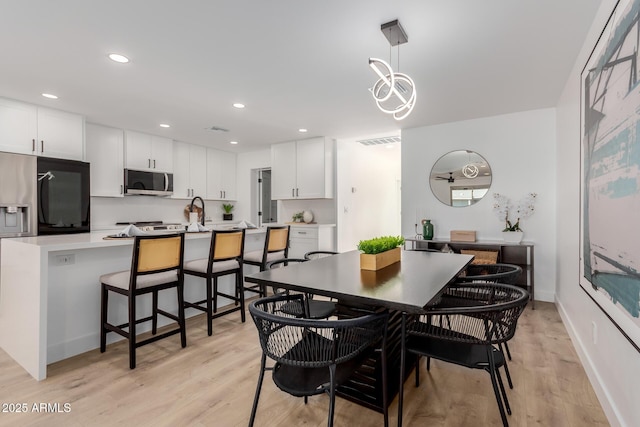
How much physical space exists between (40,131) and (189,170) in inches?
91.5

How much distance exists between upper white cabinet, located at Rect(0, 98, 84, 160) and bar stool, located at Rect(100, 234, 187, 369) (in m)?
2.47

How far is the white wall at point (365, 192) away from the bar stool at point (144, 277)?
11.5 feet

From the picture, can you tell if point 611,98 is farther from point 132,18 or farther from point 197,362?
point 197,362

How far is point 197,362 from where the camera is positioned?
7.93 ft

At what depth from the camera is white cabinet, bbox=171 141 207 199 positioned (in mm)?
5781

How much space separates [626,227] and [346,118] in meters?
3.45

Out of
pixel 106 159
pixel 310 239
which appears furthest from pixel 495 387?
pixel 106 159

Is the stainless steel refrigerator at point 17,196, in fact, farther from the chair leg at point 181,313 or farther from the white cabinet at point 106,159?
the chair leg at point 181,313

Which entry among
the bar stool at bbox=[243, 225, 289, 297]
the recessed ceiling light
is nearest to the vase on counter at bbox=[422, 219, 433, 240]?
the bar stool at bbox=[243, 225, 289, 297]

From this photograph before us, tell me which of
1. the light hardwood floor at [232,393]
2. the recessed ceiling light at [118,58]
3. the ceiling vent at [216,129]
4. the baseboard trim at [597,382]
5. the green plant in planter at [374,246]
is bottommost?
the light hardwood floor at [232,393]

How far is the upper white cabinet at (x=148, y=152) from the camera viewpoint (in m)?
5.02

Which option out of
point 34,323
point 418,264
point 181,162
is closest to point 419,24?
point 418,264

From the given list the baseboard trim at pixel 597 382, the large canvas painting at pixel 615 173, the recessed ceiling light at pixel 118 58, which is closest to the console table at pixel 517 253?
the baseboard trim at pixel 597 382

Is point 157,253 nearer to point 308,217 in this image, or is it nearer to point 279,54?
point 279,54
